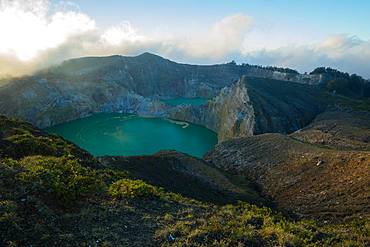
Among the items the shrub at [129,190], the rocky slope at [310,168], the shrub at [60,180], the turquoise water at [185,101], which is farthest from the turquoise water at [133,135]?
the shrub at [129,190]

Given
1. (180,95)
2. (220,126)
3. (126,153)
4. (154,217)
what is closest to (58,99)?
(220,126)

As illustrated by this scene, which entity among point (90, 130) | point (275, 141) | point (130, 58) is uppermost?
point (130, 58)

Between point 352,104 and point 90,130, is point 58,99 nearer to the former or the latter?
point 90,130

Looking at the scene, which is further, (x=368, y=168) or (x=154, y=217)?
(x=368, y=168)

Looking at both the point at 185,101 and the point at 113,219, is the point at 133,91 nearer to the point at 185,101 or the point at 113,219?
the point at 185,101

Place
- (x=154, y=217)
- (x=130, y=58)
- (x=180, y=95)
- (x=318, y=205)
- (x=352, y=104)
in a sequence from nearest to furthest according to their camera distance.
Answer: (x=154, y=217) < (x=318, y=205) < (x=352, y=104) < (x=130, y=58) < (x=180, y=95)

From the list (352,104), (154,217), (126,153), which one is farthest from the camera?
(352,104)

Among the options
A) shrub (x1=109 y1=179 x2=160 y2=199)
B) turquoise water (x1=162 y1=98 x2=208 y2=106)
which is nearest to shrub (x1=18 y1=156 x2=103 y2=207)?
shrub (x1=109 y1=179 x2=160 y2=199)

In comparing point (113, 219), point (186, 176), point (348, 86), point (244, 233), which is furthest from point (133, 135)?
point (244, 233)

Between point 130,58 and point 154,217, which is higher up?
point 130,58
